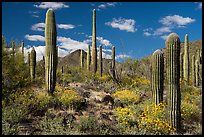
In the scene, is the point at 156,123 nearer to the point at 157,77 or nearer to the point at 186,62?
the point at 157,77

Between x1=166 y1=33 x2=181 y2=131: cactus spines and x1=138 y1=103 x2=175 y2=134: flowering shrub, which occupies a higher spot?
x1=166 y1=33 x2=181 y2=131: cactus spines

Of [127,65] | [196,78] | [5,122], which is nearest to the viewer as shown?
[5,122]

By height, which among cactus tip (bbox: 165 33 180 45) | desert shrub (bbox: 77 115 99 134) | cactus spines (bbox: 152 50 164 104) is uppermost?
cactus tip (bbox: 165 33 180 45)

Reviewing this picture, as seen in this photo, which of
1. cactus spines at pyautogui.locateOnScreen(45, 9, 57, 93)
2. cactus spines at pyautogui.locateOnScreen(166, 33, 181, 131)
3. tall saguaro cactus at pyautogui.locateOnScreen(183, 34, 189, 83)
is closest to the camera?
cactus spines at pyautogui.locateOnScreen(166, 33, 181, 131)

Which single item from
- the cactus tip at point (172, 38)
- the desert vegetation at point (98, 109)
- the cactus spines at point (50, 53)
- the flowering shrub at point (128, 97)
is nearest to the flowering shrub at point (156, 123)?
the desert vegetation at point (98, 109)

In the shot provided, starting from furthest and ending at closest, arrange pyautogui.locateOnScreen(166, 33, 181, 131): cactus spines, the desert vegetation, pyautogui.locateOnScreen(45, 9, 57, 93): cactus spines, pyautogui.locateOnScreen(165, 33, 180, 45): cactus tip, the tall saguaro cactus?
the tall saguaro cactus < pyautogui.locateOnScreen(45, 9, 57, 93): cactus spines < pyautogui.locateOnScreen(165, 33, 180, 45): cactus tip < pyautogui.locateOnScreen(166, 33, 181, 131): cactus spines < the desert vegetation

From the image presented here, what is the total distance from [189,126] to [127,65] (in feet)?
73.2

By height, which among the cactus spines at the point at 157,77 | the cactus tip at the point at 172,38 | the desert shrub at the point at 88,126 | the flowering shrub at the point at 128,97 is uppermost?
the cactus tip at the point at 172,38

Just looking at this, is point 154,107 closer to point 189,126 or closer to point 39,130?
point 189,126

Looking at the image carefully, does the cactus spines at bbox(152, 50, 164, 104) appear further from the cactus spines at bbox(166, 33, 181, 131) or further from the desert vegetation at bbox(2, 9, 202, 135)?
the cactus spines at bbox(166, 33, 181, 131)

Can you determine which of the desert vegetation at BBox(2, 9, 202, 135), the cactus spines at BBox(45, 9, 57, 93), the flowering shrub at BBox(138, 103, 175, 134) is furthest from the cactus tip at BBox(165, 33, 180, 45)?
the cactus spines at BBox(45, 9, 57, 93)

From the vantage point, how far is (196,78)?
2256 centimetres

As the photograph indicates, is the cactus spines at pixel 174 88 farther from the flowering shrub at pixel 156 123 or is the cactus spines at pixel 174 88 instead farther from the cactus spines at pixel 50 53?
the cactus spines at pixel 50 53

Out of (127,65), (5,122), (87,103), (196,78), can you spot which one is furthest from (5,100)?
(127,65)
